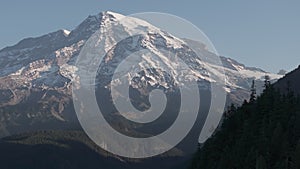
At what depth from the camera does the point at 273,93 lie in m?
111

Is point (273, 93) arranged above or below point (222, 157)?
above

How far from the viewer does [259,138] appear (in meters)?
91.9

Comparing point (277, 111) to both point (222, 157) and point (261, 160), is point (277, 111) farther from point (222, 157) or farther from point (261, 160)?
point (261, 160)

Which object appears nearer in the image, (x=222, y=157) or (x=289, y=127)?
(x=289, y=127)

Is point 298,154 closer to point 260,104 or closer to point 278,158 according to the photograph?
point 278,158

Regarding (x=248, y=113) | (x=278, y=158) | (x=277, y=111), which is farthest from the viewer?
(x=248, y=113)

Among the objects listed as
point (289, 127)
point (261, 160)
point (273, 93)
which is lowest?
point (261, 160)

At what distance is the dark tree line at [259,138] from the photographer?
82.6 metres

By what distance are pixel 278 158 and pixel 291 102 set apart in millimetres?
22978

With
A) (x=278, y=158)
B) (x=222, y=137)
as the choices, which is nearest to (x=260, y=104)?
(x=222, y=137)

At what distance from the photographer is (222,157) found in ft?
328

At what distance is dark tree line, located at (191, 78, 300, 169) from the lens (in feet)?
271

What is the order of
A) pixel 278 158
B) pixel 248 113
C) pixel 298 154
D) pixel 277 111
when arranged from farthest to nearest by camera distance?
1. pixel 248 113
2. pixel 277 111
3. pixel 278 158
4. pixel 298 154

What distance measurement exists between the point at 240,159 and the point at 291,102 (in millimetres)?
19207
